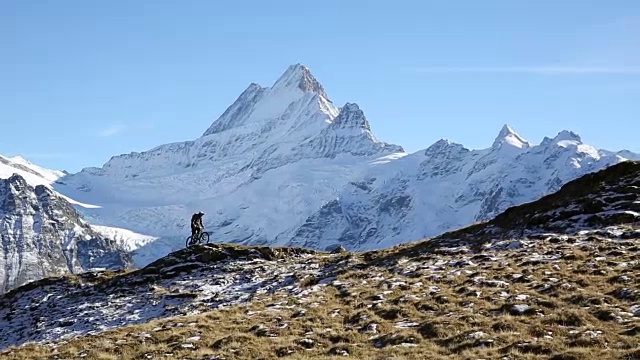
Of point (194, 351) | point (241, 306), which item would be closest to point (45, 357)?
point (194, 351)

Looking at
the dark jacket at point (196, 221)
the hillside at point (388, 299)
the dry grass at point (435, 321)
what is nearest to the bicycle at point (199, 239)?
the dark jacket at point (196, 221)

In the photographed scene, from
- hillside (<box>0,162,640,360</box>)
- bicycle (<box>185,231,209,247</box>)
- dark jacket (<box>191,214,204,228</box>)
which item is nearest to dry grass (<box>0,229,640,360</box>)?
hillside (<box>0,162,640,360</box>)

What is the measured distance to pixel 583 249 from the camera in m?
31.7

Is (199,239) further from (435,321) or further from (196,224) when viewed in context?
(435,321)

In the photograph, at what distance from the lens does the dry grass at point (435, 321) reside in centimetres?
1967

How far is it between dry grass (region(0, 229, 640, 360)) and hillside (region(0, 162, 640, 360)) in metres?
0.07

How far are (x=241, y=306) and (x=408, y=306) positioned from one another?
7931mm

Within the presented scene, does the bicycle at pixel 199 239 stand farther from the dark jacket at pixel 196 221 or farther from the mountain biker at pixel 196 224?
the dark jacket at pixel 196 221

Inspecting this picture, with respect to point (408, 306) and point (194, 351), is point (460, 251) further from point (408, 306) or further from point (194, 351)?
point (194, 351)

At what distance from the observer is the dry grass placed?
19672 millimetres

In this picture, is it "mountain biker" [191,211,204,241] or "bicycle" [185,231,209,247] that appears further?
"bicycle" [185,231,209,247]

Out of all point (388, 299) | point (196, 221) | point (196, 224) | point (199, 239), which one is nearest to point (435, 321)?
point (388, 299)

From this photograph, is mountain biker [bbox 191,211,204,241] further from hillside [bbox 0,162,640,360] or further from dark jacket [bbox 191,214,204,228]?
hillside [bbox 0,162,640,360]

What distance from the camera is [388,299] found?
88.7 ft
